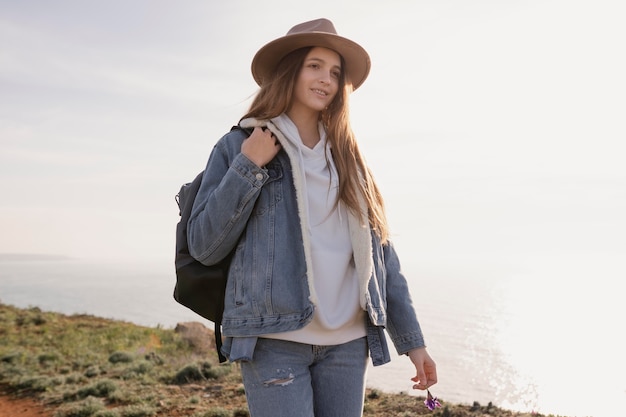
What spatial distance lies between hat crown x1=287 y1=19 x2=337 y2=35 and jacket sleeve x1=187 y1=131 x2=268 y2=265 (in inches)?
28.0

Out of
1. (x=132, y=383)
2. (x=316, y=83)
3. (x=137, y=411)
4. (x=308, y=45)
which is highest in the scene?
(x=308, y=45)

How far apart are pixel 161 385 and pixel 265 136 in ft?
21.9

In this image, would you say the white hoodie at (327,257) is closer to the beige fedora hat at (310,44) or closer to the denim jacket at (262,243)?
the denim jacket at (262,243)

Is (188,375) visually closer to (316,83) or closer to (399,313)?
(399,313)

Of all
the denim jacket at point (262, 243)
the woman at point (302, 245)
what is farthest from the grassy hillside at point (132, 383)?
the denim jacket at point (262, 243)

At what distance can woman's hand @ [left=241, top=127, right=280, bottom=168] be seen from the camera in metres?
2.22

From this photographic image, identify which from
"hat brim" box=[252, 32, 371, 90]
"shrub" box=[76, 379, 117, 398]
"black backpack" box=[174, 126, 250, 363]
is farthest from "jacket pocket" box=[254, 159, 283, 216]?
"shrub" box=[76, 379, 117, 398]

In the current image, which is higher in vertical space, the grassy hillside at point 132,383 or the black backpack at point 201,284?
the black backpack at point 201,284

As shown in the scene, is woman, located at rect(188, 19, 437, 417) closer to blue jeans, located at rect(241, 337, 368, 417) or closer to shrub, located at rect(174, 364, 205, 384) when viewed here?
blue jeans, located at rect(241, 337, 368, 417)

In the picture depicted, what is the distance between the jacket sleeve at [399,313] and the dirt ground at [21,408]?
6023mm

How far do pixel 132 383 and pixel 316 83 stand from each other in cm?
700

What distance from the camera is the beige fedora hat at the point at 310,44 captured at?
2.52 m

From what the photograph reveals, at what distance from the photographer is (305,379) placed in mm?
2109

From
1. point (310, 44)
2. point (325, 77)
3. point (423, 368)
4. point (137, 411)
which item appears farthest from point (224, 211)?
point (137, 411)
